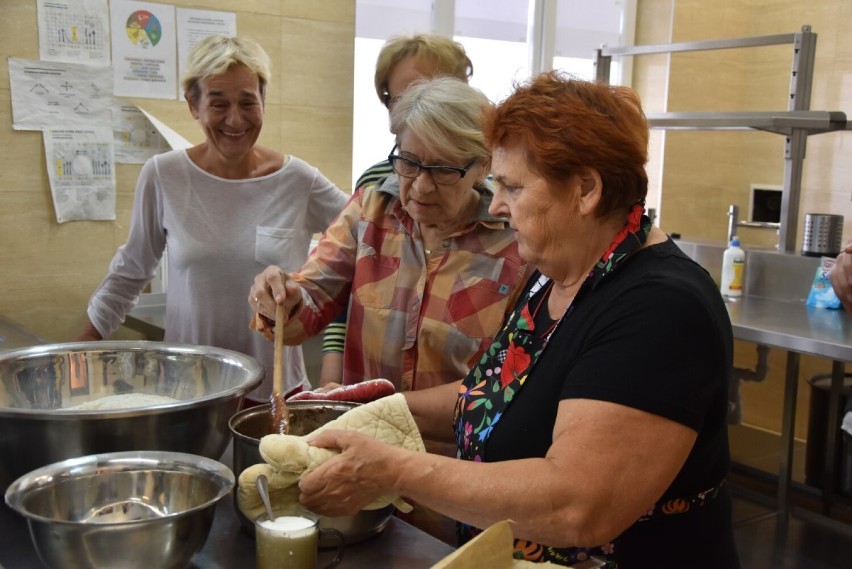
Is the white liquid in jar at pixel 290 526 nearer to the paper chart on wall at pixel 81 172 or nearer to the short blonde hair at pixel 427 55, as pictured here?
the short blonde hair at pixel 427 55

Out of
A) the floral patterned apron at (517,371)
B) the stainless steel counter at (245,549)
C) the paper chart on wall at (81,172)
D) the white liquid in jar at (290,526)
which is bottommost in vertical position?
the stainless steel counter at (245,549)

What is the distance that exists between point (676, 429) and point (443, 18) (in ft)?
10.1

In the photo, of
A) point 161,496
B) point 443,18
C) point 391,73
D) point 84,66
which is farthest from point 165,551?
point 443,18

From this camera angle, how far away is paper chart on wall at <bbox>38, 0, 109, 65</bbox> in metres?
2.71

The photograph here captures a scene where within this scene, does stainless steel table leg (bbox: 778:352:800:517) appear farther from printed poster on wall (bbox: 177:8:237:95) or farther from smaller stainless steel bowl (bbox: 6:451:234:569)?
smaller stainless steel bowl (bbox: 6:451:234:569)

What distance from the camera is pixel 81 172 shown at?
9.23ft

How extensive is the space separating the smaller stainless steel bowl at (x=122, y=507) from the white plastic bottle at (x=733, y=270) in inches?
103

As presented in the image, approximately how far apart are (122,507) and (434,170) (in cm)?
81

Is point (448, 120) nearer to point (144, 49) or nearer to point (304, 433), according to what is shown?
point (304, 433)

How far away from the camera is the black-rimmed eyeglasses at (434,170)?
160 cm

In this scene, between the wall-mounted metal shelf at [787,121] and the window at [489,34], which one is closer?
the wall-mounted metal shelf at [787,121]

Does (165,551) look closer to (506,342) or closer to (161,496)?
(161,496)

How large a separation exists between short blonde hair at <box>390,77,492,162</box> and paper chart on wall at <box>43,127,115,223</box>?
160 centimetres

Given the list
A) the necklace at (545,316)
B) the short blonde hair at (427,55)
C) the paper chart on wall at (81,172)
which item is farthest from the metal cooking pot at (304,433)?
the paper chart on wall at (81,172)
